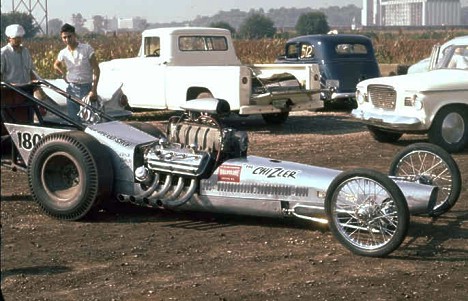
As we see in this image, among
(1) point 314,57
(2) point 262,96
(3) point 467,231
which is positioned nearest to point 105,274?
(3) point 467,231

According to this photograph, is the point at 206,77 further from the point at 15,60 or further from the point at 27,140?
the point at 27,140

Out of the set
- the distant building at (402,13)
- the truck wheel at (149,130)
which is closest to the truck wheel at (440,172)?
the truck wheel at (149,130)

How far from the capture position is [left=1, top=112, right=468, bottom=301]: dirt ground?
520 centimetres

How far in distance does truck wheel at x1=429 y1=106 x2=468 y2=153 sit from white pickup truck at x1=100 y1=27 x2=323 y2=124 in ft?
10.2

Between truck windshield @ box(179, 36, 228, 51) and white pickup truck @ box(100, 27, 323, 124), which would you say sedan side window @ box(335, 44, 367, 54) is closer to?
white pickup truck @ box(100, 27, 323, 124)

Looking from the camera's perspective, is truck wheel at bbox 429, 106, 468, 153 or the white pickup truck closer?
truck wheel at bbox 429, 106, 468, 153

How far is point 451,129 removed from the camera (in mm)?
12094

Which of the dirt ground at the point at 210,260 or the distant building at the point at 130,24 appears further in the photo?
the distant building at the point at 130,24

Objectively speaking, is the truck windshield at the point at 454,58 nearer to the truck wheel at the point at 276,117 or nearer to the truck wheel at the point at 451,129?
the truck wheel at the point at 451,129

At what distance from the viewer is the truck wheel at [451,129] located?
1202 centimetres

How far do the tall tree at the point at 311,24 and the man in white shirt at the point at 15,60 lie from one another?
1920 inches

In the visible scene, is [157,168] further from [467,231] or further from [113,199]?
[467,231]

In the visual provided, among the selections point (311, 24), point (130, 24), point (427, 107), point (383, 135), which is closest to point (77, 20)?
point (383, 135)

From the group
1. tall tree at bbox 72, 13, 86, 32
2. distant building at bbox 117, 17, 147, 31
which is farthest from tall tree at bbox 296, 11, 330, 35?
tall tree at bbox 72, 13, 86, 32
